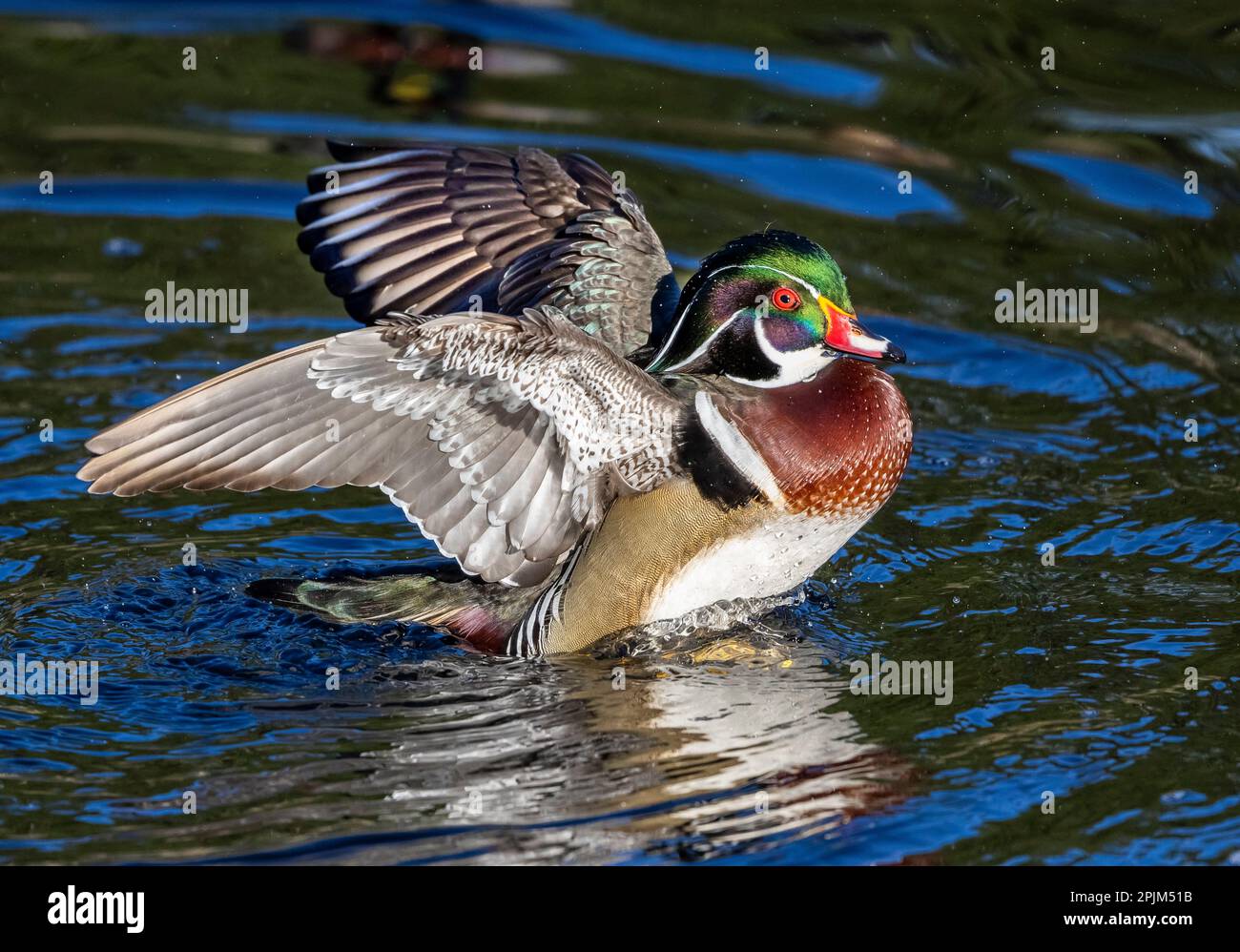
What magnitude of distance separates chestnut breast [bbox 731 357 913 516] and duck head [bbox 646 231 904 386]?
115 mm

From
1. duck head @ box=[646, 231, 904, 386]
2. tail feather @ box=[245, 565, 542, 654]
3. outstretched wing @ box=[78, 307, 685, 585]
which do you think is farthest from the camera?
tail feather @ box=[245, 565, 542, 654]

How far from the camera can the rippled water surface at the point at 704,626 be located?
17.6 feet

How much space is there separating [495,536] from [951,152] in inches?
219

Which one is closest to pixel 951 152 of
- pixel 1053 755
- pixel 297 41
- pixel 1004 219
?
pixel 1004 219

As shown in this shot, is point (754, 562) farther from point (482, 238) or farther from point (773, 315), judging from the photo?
point (482, 238)

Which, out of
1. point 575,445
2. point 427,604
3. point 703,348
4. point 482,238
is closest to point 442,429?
point 575,445

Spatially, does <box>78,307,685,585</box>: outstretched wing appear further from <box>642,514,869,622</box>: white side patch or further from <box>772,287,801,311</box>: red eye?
<box>772,287,801,311</box>: red eye

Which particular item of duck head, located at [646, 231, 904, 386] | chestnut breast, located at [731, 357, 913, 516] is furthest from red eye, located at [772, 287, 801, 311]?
chestnut breast, located at [731, 357, 913, 516]

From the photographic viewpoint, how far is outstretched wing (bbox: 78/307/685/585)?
5.84m

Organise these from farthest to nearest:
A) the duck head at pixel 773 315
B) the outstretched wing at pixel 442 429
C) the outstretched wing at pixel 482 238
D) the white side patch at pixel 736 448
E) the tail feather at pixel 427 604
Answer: the outstretched wing at pixel 482 238 → the tail feather at pixel 427 604 → the duck head at pixel 773 315 → the white side patch at pixel 736 448 → the outstretched wing at pixel 442 429

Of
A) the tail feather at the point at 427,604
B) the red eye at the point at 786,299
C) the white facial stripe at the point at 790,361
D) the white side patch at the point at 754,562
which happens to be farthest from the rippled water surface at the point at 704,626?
the red eye at the point at 786,299

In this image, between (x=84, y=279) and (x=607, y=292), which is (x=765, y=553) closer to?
(x=607, y=292)

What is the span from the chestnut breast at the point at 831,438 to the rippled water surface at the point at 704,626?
635mm

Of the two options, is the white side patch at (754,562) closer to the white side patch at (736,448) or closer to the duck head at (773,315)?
the white side patch at (736,448)
